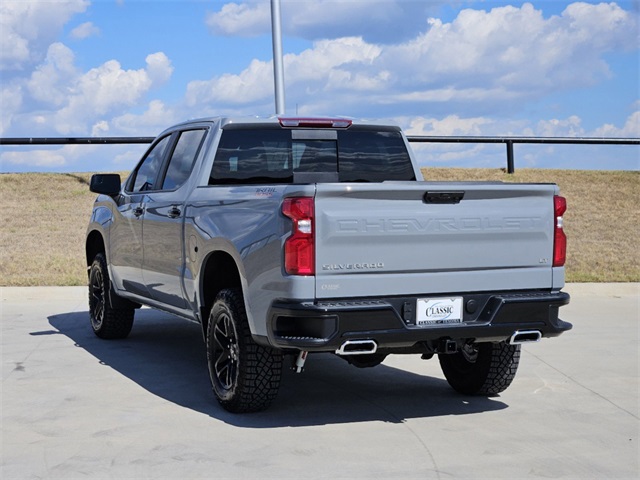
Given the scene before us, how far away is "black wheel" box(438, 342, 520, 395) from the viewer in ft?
24.9

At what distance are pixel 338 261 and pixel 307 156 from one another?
2250mm

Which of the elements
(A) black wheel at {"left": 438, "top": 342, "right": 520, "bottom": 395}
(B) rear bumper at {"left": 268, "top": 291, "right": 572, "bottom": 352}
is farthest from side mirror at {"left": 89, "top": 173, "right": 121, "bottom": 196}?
(B) rear bumper at {"left": 268, "top": 291, "right": 572, "bottom": 352}

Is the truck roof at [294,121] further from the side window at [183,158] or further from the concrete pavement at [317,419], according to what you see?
the concrete pavement at [317,419]

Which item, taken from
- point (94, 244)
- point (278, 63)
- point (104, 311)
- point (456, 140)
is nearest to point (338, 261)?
point (104, 311)

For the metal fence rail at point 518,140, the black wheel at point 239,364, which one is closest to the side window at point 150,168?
the black wheel at point 239,364

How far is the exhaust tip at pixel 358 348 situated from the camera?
20.8 feet

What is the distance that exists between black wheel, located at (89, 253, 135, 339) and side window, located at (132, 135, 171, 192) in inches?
45.8

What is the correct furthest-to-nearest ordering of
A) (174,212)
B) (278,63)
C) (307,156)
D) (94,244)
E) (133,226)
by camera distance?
(278,63) → (94,244) → (133,226) → (307,156) → (174,212)

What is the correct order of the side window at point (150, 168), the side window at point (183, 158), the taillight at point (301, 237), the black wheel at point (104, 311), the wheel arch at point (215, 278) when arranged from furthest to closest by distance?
the black wheel at point (104, 311) → the side window at point (150, 168) → the side window at point (183, 158) → the wheel arch at point (215, 278) → the taillight at point (301, 237)

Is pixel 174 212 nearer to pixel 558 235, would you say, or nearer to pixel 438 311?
pixel 438 311

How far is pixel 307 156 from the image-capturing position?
840 centimetres

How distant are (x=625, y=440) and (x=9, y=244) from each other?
49.1 ft

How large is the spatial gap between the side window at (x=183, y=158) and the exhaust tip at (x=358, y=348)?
257 centimetres

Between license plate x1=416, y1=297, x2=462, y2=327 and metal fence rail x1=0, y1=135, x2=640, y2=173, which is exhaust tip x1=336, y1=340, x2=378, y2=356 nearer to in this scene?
license plate x1=416, y1=297, x2=462, y2=327
